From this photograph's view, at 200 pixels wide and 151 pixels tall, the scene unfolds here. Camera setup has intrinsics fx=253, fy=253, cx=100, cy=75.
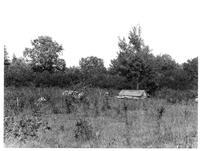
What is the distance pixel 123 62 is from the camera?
28.2m

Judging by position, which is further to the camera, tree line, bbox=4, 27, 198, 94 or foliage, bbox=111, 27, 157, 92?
foliage, bbox=111, 27, 157, 92

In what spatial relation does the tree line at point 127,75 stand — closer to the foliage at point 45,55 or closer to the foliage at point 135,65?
the foliage at point 135,65

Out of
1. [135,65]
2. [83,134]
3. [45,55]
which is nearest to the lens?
[83,134]

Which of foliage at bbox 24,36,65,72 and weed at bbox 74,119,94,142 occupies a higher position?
foliage at bbox 24,36,65,72

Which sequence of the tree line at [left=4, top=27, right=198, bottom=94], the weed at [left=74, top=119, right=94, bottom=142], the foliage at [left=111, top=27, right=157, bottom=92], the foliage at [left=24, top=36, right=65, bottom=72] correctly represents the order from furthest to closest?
the foliage at [left=24, top=36, right=65, bottom=72], the foliage at [left=111, top=27, right=157, bottom=92], the tree line at [left=4, top=27, right=198, bottom=94], the weed at [left=74, top=119, right=94, bottom=142]

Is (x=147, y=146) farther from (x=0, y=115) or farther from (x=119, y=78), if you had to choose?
(x=119, y=78)

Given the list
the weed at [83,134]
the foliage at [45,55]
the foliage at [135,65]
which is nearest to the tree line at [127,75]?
the foliage at [135,65]

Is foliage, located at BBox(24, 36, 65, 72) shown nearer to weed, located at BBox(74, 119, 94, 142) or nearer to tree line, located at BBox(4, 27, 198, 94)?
tree line, located at BBox(4, 27, 198, 94)

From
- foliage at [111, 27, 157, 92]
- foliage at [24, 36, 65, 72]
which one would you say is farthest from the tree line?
foliage at [24, 36, 65, 72]

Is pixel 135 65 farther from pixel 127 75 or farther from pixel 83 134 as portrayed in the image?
pixel 83 134

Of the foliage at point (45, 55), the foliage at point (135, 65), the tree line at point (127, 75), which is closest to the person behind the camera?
the tree line at point (127, 75)

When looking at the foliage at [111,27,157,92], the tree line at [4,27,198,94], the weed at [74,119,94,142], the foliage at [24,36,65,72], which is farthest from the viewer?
the foliage at [24,36,65,72]

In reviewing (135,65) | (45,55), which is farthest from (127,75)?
(45,55)

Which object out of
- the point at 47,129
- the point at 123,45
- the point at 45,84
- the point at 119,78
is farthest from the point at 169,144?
the point at 123,45
